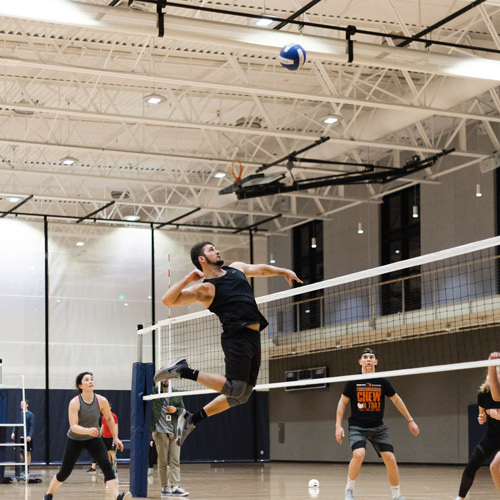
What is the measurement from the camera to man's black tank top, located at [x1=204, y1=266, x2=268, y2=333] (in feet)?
22.8

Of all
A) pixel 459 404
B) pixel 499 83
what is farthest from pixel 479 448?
pixel 459 404

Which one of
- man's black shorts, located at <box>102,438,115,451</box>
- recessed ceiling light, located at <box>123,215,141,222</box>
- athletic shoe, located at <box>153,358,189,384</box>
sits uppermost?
recessed ceiling light, located at <box>123,215,141,222</box>

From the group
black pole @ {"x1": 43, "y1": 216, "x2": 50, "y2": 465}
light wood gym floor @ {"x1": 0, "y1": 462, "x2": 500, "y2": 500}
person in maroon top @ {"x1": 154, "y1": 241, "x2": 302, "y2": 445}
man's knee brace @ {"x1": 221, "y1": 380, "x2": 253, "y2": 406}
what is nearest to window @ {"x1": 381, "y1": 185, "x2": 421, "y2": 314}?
light wood gym floor @ {"x1": 0, "y1": 462, "x2": 500, "y2": 500}

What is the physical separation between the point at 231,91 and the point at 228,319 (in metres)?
13.8

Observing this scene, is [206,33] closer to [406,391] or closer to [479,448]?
[479,448]

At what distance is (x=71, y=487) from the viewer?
15297mm

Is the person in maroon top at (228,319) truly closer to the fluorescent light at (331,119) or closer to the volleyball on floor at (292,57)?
the volleyball on floor at (292,57)

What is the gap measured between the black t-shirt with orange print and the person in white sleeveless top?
8.43ft

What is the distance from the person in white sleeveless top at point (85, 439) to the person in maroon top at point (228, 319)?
2.78m

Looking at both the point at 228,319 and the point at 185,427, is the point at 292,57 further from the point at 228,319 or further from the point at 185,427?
the point at 185,427

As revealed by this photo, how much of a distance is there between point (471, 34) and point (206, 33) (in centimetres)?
635

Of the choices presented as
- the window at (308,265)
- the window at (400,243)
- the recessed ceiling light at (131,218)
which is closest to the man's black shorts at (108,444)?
the window at (400,243)

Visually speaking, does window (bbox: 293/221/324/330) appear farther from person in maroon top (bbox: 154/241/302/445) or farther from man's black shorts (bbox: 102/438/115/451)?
person in maroon top (bbox: 154/241/302/445)

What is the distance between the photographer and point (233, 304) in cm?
700
